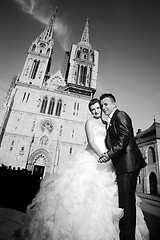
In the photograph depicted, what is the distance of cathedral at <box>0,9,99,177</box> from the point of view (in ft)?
57.3

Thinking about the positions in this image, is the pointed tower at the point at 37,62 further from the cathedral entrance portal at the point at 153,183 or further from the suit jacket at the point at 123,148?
the suit jacket at the point at 123,148

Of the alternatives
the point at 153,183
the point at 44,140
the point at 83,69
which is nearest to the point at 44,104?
the point at 44,140

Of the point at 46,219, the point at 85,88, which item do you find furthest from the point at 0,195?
the point at 85,88

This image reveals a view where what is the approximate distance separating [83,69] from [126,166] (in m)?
29.4

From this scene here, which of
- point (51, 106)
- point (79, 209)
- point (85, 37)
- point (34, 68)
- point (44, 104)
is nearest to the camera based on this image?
point (79, 209)

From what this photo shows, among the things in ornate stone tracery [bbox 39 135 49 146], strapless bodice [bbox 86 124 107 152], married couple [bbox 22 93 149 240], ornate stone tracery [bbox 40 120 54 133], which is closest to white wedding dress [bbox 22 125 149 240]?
married couple [bbox 22 93 149 240]

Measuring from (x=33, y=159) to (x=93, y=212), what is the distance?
18.2 metres

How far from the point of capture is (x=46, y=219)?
5.05 ft

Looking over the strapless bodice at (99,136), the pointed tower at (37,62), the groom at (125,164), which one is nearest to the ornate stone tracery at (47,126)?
the pointed tower at (37,62)

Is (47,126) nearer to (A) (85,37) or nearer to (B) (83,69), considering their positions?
(B) (83,69)

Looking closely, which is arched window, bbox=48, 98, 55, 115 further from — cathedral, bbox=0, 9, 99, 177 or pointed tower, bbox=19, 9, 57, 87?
pointed tower, bbox=19, 9, 57, 87

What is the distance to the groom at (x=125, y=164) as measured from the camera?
1.45 meters

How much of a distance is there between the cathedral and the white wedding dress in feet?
56.5

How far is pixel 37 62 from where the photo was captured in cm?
2427
